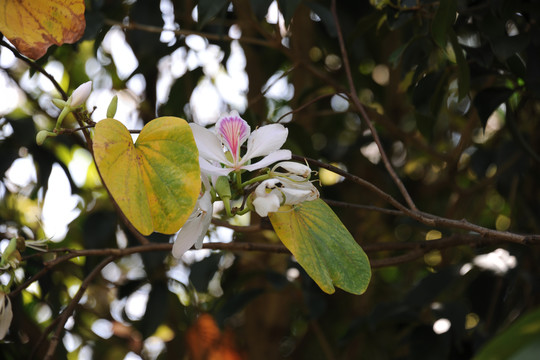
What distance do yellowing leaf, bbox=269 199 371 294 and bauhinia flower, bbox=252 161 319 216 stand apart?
0.02 meters

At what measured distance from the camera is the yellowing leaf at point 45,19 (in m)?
0.62

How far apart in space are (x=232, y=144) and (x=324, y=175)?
3.47ft

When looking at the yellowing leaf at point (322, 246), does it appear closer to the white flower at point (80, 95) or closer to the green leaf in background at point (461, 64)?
the white flower at point (80, 95)

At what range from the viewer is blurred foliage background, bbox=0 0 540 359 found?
2.90 feet

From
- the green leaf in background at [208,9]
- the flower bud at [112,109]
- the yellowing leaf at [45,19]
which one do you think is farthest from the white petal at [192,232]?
the green leaf in background at [208,9]

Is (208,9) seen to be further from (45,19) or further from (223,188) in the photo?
(223,188)

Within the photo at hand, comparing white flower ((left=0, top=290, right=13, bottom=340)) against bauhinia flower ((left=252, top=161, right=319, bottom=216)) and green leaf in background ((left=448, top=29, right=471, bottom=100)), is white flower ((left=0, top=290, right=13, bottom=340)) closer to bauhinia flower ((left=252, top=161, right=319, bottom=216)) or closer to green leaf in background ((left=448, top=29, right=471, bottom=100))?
bauhinia flower ((left=252, top=161, right=319, bottom=216))

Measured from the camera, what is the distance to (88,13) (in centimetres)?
100

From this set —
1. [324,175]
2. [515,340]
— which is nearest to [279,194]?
[515,340]

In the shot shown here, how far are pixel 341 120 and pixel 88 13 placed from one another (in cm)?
78

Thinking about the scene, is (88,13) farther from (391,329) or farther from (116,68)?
(391,329)

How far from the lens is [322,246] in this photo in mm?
565

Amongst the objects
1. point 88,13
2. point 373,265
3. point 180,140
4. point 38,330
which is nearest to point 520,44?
point 373,265

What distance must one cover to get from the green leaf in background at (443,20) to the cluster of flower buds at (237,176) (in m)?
0.28
